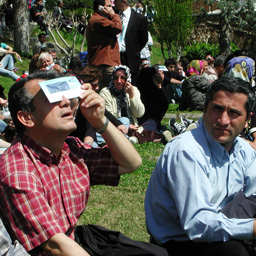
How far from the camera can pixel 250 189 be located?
3.24 metres

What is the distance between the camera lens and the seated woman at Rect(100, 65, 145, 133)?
24.7 feet

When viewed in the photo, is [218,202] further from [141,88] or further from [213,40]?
[213,40]

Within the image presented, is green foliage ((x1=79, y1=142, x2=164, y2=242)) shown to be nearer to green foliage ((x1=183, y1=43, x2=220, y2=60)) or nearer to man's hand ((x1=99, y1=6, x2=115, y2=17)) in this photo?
man's hand ((x1=99, y1=6, x2=115, y2=17))

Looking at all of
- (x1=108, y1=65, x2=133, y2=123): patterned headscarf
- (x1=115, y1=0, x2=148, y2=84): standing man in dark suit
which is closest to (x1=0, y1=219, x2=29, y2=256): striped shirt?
(x1=108, y1=65, x2=133, y2=123): patterned headscarf

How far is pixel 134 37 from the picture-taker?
884cm

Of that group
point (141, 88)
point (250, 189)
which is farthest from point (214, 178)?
point (141, 88)

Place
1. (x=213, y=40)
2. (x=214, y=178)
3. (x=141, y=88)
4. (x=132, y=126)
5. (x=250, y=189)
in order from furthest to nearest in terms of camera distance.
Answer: (x=213, y=40) < (x=141, y=88) < (x=132, y=126) < (x=250, y=189) < (x=214, y=178)

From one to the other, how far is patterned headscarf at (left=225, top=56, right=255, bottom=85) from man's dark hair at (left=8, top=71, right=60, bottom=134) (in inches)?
176

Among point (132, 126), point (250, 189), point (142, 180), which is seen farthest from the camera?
point (132, 126)

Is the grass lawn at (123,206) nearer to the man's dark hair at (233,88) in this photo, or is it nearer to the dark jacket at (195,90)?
the man's dark hair at (233,88)

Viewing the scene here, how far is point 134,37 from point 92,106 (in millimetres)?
6307

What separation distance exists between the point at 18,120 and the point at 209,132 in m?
1.22

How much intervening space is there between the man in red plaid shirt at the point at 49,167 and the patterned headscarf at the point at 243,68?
4.17m

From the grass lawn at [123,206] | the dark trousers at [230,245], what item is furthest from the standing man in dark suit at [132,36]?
the dark trousers at [230,245]
